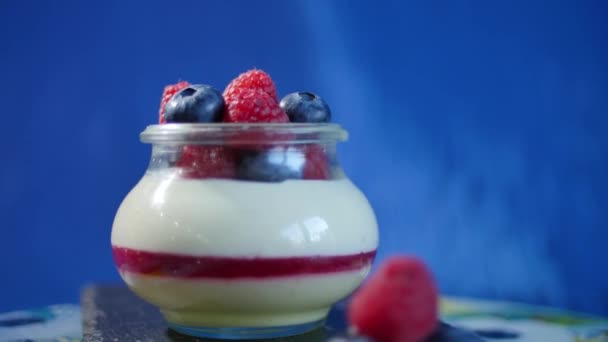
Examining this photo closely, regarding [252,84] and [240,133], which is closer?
[240,133]

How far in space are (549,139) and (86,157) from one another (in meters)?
1.29

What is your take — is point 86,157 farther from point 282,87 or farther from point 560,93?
point 560,93

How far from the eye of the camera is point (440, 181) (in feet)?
7.45

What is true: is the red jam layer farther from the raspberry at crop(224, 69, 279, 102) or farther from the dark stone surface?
the raspberry at crop(224, 69, 279, 102)

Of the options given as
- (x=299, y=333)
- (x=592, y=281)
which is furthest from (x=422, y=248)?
(x=299, y=333)

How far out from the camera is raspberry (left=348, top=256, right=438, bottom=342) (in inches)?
21.2

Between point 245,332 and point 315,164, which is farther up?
point 315,164

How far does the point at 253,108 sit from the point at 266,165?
0.08m

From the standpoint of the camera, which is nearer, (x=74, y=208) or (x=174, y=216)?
(x=174, y=216)

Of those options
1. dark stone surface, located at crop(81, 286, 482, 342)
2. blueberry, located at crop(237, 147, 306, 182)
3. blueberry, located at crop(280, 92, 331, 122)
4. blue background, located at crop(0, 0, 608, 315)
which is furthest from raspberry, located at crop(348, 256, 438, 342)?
blue background, located at crop(0, 0, 608, 315)

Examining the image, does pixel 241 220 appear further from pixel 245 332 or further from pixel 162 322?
pixel 162 322

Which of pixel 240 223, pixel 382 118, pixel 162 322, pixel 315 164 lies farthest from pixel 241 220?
pixel 382 118

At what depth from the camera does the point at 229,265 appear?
0.90 m

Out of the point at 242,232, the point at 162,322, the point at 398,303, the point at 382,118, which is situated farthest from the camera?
the point at 382,118
